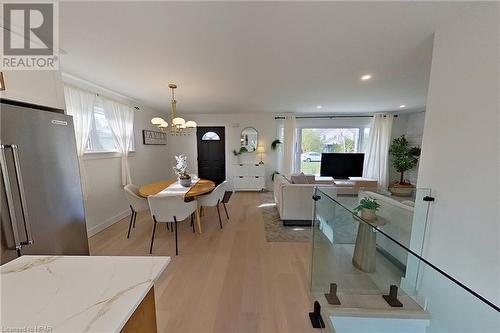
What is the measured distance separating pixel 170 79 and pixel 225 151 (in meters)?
3.42

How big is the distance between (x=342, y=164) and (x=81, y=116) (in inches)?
231

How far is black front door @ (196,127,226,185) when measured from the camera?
6.05 meters

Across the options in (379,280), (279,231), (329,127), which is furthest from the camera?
(329,127)

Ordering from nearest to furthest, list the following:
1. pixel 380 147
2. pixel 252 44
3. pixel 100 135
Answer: pixel 252 44, pixel 100 135, pixel 380 147

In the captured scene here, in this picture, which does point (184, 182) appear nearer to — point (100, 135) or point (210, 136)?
point (100, 135)

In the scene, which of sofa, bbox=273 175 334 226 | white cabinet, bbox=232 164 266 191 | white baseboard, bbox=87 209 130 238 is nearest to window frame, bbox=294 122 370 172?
white cabinet, bbox=232 164 266 191

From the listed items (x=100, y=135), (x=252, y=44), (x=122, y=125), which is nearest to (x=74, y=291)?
(x=252, y=44)

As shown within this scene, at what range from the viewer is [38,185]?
4.93 ft

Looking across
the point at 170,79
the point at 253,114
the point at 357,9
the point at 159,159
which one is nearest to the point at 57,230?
the point at 170,79

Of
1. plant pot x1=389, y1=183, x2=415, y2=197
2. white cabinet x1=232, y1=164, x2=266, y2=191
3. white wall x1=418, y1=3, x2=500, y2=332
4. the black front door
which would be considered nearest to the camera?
white wall x1=418, y1=3, x2=500, y2=332

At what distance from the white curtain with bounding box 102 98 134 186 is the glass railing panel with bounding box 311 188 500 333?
3.46 metres

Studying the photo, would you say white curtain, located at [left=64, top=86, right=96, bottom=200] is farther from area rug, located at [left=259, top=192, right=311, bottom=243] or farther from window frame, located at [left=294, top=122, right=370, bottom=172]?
window frame, located at [left=294, top=122, right=370, bottom=172]

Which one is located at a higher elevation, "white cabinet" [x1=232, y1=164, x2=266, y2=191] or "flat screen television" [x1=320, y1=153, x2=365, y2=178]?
"flat screen television" [x1=320, y1=153, x2=365, y2=178]

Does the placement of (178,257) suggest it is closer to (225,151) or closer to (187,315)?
(187,315)
